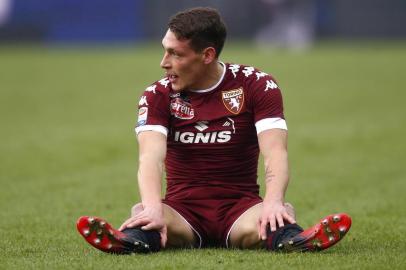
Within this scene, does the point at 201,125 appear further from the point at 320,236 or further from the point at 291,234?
the point at 320,236

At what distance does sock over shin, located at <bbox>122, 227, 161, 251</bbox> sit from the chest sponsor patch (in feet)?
2.51

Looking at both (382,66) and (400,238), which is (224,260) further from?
(382,66)

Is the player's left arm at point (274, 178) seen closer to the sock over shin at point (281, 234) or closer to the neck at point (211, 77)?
the sock over shin at point (281, 234)

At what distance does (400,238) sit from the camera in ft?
20.1

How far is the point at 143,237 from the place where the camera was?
5.43 metres

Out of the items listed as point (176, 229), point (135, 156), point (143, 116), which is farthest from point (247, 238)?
point (135, 156)

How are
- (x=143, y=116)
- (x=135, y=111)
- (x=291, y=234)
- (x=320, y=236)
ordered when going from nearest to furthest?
(x=320, y=236) → (x=291, y=234) → (x=143, y=116) → (x=135, y=111)

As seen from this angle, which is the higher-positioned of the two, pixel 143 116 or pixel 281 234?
pixel 143 116

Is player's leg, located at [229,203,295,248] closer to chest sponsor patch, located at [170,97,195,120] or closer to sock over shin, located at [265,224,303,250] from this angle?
sock over shin, located at [265,224,303,250]

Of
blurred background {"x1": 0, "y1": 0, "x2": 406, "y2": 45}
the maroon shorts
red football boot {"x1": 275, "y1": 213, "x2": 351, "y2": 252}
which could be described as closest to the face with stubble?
the maroon shorts

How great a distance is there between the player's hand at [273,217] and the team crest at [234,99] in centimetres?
66

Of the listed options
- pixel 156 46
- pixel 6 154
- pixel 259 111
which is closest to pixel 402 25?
pixel 156 46

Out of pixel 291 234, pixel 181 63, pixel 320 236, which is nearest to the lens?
pixel 320 236

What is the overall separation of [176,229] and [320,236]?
0.90 metres
